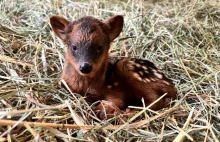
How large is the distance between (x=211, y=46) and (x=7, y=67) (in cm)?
224

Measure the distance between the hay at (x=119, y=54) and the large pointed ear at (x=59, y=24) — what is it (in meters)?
0.38

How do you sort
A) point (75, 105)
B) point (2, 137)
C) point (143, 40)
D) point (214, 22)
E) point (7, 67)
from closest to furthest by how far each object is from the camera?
1. point (2, 137)
2. point (75, 105)
3. point (7, 67)
4. point (143, 40)
5. point (214, 22)

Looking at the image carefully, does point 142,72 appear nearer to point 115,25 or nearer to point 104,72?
point 104,72

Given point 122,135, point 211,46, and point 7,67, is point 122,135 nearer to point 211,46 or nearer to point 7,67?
point 7,67

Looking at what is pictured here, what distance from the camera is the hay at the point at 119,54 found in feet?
9.39

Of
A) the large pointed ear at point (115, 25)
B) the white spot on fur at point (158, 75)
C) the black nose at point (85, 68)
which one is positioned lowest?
the white spot on fur at point (158, 75)

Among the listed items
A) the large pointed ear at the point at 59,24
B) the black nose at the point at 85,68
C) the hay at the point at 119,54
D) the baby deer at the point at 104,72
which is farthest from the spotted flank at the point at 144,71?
the large pointed ear at the point at 59,24

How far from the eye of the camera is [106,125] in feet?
9.50

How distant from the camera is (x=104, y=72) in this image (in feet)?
11.6

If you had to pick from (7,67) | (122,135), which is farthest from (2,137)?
(7,67)

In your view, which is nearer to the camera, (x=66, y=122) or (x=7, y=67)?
(x=66, y=122)

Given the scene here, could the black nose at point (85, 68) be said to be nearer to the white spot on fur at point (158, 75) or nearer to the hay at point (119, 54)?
the hay at point (119, 54)

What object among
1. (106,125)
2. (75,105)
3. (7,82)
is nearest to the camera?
(106,125)

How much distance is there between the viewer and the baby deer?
10.8ft
